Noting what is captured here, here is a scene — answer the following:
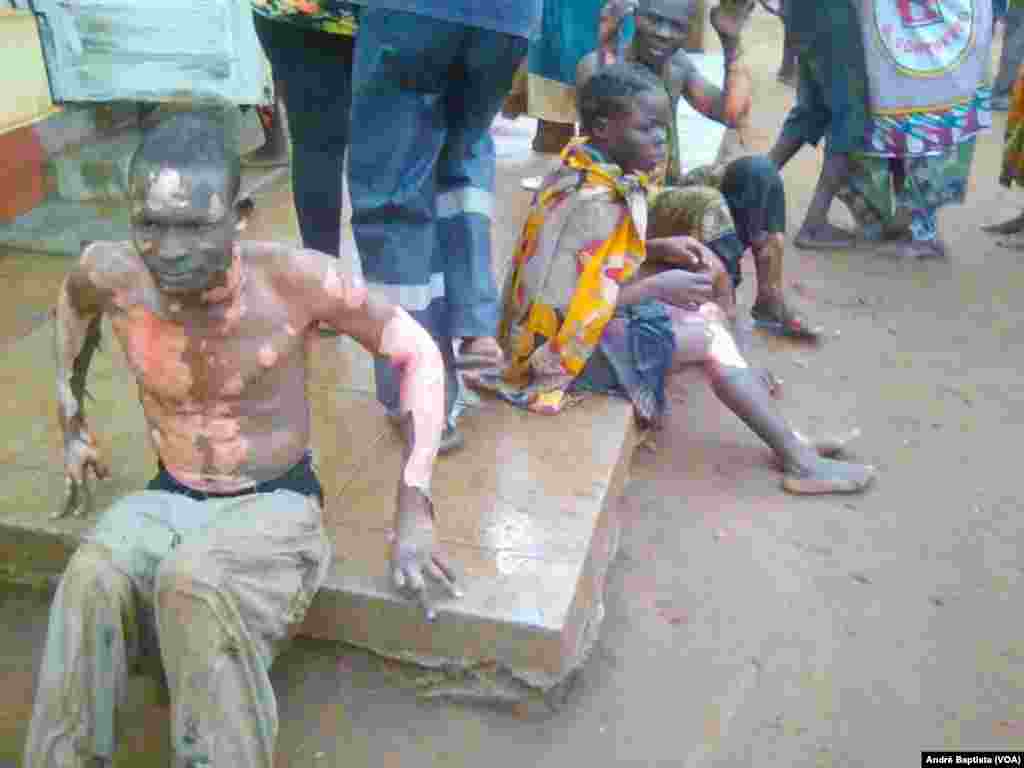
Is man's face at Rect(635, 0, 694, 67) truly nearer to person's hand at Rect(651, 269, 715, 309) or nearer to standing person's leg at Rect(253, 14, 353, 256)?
person's hand at Rect(651, 269, 715, 309)

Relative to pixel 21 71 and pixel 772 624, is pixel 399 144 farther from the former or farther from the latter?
pixel 21 71

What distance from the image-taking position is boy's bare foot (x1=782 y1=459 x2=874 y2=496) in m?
3.10

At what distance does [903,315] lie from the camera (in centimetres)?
442

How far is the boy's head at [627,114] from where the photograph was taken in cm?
298

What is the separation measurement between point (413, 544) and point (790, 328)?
225 centimetres

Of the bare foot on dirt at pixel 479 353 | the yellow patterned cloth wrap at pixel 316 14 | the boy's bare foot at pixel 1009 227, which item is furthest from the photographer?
the boy's bare foot at pixel 1009 227

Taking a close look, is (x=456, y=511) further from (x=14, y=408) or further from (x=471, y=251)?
(x=14, y=408)

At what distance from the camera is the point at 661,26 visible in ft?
11.8

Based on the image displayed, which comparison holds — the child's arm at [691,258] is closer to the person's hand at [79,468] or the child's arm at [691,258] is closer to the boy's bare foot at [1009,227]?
the person's hand at [79,468]

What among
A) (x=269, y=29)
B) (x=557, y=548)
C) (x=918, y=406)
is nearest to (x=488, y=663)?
(x=557, y=548)

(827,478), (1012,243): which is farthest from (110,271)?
(1012,243)

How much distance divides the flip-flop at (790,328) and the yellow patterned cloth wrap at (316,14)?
193 cm

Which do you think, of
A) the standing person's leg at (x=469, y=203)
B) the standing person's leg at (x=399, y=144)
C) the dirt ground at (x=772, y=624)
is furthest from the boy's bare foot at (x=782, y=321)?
the standing person's leg at (x=399, y=144)

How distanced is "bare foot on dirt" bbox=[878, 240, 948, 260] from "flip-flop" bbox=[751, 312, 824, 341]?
45.2 inches
